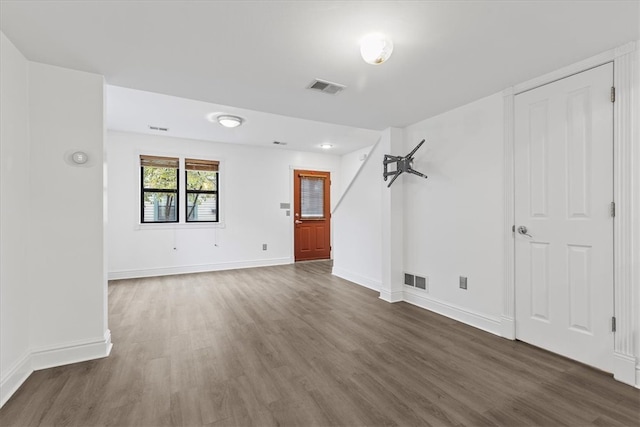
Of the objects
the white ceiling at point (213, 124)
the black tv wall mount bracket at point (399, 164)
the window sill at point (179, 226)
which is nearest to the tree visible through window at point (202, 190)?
the window sill at point (179, 226)

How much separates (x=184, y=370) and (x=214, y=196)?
4.24 metres

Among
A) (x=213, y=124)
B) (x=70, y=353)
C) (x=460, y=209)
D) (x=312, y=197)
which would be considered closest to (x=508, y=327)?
(x=460, y=209)

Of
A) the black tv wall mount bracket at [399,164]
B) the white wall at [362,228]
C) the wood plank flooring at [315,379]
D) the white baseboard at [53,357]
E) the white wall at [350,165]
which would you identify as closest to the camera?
the wood plank flooring at [315,379]

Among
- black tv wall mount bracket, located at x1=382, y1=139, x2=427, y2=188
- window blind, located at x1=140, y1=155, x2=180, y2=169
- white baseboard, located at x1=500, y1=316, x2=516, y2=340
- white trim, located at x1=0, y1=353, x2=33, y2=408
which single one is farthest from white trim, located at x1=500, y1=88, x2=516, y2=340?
window blind, located at x1=140, y1=155, x2=180, y2=169

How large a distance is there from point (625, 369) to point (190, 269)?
5882mm

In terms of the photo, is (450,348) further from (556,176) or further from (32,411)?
(32,411)

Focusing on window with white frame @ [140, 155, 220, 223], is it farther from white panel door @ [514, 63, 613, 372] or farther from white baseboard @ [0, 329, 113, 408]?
white panel door @ [514, 63, 613, 372]

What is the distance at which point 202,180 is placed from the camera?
5.79 metres

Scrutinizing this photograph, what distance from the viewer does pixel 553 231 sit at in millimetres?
2416

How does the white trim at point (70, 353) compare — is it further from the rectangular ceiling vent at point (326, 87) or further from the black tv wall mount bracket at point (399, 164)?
the black tv wall mount bracket at point (399, 164)

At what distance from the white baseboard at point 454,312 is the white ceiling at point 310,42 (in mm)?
2249

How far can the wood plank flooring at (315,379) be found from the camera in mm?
1649

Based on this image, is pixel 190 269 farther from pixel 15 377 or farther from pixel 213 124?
pixel 15 377

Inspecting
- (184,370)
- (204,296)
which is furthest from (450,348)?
(204,296)
